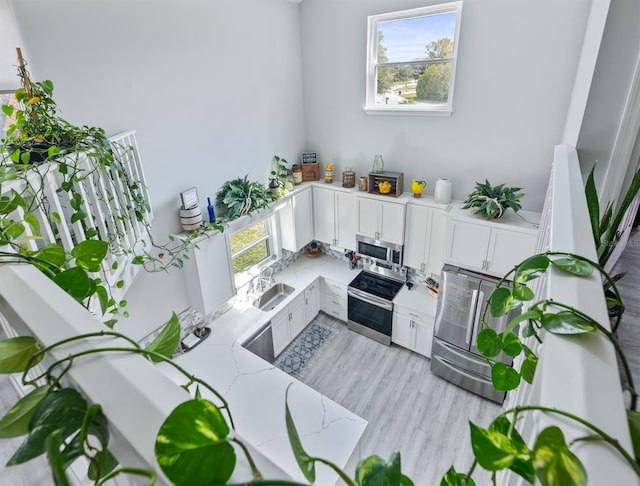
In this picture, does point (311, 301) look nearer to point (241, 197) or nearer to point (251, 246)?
point (251, 246)

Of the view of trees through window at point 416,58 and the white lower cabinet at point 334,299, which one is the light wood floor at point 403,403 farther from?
the view of trees through window at point 416,58

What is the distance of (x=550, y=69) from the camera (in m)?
3.21

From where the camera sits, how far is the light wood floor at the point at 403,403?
3.54 meters

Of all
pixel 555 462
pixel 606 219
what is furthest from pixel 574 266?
pixel 606 219

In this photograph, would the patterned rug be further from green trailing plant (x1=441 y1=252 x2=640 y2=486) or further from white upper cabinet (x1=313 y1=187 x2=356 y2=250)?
green trailing plant (x1=441 y1=252 x2=640 y2=486)

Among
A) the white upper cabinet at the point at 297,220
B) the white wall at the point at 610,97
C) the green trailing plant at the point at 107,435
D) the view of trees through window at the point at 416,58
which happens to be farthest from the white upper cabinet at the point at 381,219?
the green trailing plant at the point at 107,435

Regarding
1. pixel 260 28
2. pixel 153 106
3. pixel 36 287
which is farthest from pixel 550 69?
pixel 36 287

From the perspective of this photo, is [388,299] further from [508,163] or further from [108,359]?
[108,359]

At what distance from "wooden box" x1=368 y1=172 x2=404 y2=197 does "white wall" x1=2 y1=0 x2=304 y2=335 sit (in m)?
1.25

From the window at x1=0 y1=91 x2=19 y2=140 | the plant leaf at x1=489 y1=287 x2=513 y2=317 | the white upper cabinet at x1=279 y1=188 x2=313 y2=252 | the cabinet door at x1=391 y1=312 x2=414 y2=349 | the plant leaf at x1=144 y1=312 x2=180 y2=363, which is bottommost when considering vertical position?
the cabinet door at x1=391 y1=312 x2=414 y2=349

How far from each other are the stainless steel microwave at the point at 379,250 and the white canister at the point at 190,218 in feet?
6.93

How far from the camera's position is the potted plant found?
3.46 m

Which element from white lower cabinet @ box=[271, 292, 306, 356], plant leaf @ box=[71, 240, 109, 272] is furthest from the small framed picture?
plant leaf @ box=[71, 240, 109, 272]

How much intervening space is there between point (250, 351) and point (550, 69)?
4139mm
